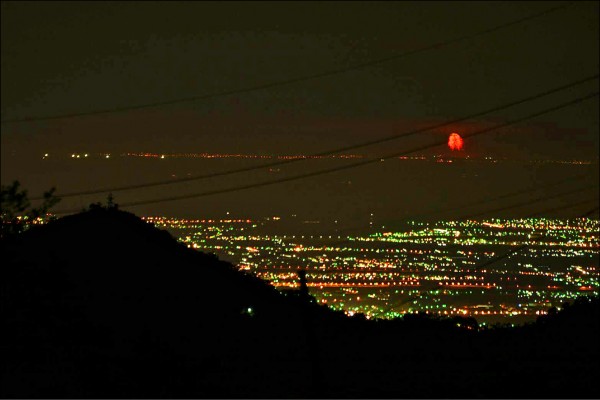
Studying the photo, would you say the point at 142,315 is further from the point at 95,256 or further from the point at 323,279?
the point at 323,279

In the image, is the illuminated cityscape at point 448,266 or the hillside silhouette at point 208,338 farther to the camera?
the illuminated cityscape at point 448,266

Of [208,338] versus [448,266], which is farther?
[448,266]

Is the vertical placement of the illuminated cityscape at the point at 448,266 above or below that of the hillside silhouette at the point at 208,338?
above

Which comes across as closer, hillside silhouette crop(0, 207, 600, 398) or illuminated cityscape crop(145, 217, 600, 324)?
hillside silhouette crop(0, 207, 600, 398)

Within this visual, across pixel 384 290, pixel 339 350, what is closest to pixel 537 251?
pixel 384 290
